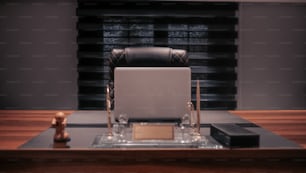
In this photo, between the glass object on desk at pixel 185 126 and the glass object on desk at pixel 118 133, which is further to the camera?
the glass object on desk at pixel 185 126

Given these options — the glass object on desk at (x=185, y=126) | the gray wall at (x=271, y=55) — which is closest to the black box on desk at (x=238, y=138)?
the glass object on desk at (x=185, y=126)

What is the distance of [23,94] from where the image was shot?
14.4ft

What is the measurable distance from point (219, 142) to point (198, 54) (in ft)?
8.17

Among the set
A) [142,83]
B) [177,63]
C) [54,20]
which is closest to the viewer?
[142,83]

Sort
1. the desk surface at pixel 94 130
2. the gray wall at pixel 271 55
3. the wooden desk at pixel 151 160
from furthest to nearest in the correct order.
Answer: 1. the gray wall at pixel 271 55
2. the desk surface at pixel 94 130
3. the wooden desk at pixel 151 160

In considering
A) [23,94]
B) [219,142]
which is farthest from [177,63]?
[23,94]

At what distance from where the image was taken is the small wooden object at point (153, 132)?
6.44 ft

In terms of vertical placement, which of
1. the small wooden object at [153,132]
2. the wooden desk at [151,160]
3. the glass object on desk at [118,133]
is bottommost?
the wooden desk at [151,160]

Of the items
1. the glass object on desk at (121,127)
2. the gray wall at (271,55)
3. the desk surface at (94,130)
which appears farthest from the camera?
the gray wall at (271,55)

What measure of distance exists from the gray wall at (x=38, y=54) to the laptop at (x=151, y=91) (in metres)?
2.01

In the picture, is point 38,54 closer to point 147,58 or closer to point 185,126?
point 147,58

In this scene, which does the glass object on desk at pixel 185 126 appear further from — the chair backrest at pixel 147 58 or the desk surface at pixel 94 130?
the chair backrest at pixel 147 58

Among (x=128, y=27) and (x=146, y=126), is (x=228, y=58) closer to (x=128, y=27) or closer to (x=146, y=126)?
(x=128, y=27)

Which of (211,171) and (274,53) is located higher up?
(274,53)
